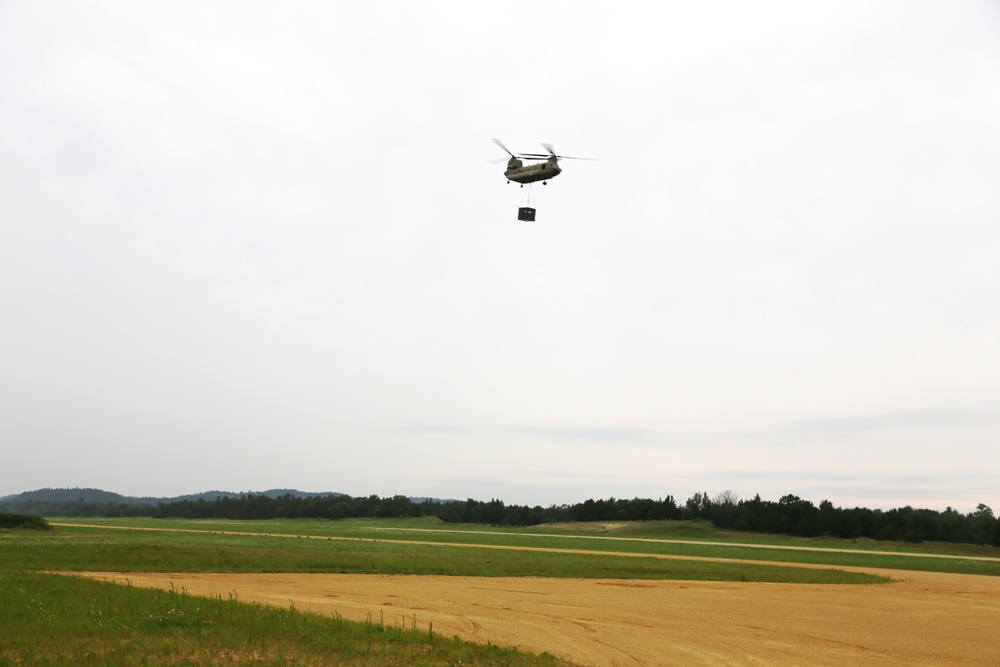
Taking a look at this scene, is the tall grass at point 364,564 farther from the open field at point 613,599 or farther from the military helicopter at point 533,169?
the military helicopter at point 533,169

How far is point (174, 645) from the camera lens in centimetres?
1878

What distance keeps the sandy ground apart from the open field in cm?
7

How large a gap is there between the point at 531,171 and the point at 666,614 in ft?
83.3

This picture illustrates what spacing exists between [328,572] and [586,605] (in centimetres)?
1629

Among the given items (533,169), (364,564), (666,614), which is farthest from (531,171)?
(666,614)

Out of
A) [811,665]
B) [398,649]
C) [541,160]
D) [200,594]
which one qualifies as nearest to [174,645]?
[398,649]

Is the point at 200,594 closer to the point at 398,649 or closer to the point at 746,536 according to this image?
the point at 398,649

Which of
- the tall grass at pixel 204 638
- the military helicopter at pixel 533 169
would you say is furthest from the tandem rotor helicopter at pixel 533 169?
the tall grass at pixel 204 638

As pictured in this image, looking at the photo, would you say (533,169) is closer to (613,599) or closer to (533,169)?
(533,169)

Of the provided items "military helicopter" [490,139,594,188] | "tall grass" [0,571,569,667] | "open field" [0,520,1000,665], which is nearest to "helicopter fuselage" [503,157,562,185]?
"military helicopter" [490,139,594,188]

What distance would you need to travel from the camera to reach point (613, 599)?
31.0m

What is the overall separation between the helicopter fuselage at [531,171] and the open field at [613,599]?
821 inches

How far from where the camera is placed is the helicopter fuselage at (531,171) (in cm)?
4394

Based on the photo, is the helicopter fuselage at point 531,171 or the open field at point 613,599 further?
the helicopter fuselage at point 531,171
